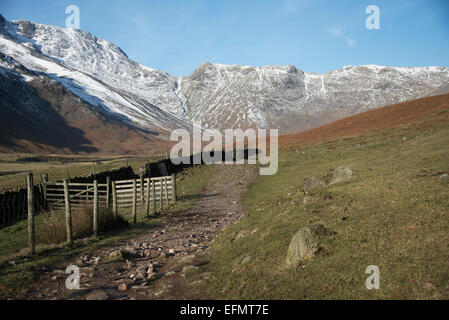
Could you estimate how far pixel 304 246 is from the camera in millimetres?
7711

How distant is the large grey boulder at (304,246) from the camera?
756 centimetres

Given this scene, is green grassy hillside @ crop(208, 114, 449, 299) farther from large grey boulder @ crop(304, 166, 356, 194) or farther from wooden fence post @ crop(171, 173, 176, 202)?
wooden fence post @ crop(171, 173, 176, 202)

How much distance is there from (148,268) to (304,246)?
495 centimetres

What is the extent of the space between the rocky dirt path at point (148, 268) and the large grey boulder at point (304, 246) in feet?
7.61

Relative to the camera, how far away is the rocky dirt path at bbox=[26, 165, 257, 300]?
799 cm

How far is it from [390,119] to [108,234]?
5528cm

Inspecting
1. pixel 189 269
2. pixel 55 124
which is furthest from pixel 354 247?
pixel 55 124

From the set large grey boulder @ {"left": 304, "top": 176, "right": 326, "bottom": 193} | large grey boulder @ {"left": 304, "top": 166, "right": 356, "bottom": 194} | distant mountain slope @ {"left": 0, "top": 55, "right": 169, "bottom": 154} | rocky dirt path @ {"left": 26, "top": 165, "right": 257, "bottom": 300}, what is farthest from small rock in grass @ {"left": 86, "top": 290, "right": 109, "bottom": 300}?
distant mountain slope @ {"left": 0, "top": 55, "right": 169, "bottom": 154}

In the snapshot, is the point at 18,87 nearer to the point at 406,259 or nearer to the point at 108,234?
the point at 108,234

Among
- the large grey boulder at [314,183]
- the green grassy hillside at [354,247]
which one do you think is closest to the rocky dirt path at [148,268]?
the green grassy hillside at [354,247]

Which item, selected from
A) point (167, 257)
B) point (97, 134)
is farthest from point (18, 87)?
point (167, 257)

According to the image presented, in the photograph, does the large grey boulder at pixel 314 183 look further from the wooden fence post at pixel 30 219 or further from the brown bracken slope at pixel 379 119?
the brown bracken slope at pixel 379 119
